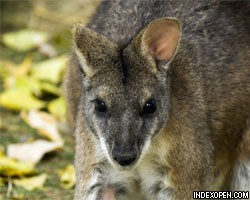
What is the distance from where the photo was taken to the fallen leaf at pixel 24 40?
8.66 metres

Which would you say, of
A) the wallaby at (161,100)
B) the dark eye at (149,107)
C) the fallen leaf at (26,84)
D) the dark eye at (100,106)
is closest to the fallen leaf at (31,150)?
the wallaby at (161,100)

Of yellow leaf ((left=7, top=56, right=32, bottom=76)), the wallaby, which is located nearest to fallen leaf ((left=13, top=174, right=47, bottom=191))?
Answer: the wallaby

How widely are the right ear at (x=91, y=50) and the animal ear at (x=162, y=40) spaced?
20 centimetres

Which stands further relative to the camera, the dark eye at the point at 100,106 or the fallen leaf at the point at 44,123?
the fallen leaf at the point at 44,123

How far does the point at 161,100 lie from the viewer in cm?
502

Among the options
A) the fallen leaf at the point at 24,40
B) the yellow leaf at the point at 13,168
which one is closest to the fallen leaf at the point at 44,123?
the yellow leaf at the point at 13,168

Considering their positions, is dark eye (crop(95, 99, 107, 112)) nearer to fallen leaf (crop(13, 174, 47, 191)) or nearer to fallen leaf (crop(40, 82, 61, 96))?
fallen leaf (crop(13, 174, 47, 191))

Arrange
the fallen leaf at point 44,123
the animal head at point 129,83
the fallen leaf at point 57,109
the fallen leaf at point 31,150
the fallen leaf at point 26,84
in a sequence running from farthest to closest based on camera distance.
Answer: the fallen leaf at point 26,84, the fallen leaf at point 57,109, the fallen leaf at point 44,123, the fallen leaf at point 31,150, the animal head at point 129,83

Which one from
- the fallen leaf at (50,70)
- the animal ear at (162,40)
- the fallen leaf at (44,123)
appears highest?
the animal ear at (162,40)

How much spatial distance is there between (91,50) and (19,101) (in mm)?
2501

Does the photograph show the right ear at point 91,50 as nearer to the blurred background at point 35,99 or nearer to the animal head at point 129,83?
the animal head at point 129,83

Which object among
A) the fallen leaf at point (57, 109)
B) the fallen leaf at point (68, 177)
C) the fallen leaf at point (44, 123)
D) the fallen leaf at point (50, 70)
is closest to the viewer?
the fallen leaf at point (68, 177)

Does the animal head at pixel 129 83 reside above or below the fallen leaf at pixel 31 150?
above

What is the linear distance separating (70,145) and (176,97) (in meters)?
1.81
